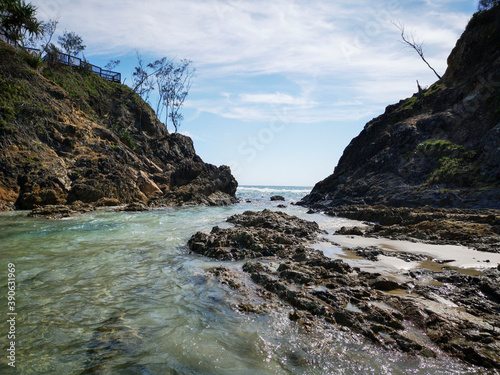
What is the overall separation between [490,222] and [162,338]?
1314cm

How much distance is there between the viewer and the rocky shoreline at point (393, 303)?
11.1 feet

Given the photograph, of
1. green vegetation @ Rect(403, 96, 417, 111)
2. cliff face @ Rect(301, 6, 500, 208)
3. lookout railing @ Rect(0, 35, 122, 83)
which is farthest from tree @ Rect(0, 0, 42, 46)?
→ green vegetation @ Rect(403, 96, 417, 111)

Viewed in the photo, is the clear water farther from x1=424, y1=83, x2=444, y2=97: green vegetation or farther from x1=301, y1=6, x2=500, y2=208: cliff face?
x1=424, y1=83, x2=444, y2=97: green vegetation

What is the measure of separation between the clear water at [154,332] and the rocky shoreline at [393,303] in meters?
0.23

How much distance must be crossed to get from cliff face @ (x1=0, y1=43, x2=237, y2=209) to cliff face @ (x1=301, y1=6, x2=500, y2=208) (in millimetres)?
17154

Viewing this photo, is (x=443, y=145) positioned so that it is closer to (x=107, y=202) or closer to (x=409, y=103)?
(x=409, y=103)

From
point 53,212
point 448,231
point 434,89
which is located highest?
point 434,89

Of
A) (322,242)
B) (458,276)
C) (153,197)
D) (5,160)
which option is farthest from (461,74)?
(5,160)

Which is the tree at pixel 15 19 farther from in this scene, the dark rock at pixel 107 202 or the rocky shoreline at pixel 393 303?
the rocky shoreline at pixel 393 303

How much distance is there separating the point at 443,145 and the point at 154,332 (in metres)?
26.9

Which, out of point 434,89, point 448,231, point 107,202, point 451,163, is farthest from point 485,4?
point 107,202

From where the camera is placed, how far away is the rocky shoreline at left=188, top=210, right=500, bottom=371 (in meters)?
3.37

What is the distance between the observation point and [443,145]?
2278 centimetres

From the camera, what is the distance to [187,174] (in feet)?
111
